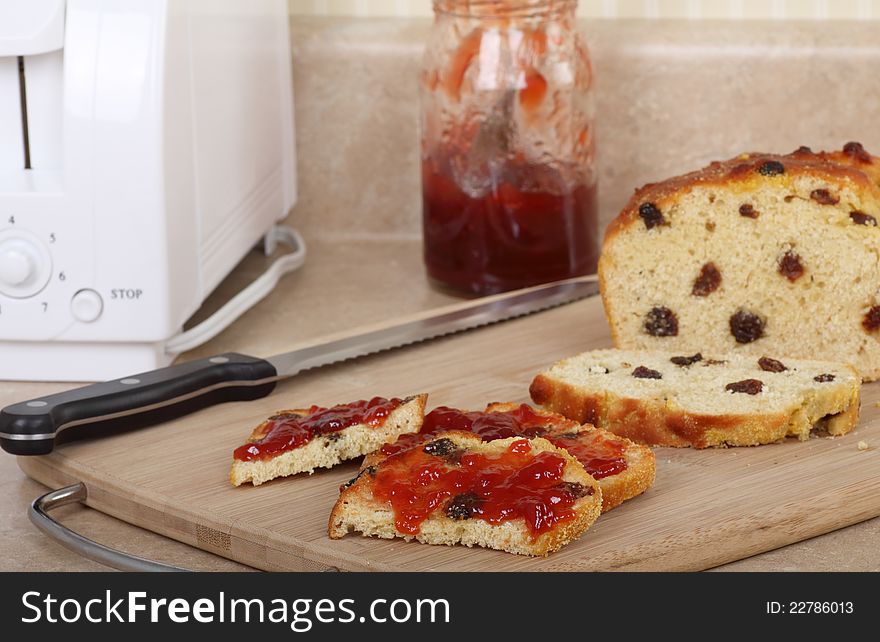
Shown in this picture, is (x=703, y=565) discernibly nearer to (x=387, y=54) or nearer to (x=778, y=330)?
(x=778, y=330)

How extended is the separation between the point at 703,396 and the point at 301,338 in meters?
0.73

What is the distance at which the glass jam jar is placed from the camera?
6.77 feet

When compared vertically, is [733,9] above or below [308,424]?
above

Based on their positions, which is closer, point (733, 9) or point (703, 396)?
point (703, 396)

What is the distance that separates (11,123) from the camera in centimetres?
169

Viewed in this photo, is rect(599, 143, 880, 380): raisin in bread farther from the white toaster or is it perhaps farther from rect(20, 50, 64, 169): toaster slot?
rect(20, 50, 64, 169): toaster slot

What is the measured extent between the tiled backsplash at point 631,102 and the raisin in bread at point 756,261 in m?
0.58

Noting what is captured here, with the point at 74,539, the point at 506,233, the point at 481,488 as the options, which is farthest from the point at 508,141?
the point at 74,539

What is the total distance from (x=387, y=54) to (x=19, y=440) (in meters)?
1.29

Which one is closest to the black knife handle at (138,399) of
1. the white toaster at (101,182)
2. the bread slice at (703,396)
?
the white toaster at (101,182)

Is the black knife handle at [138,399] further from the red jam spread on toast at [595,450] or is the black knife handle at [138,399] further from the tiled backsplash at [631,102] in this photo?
the tiled backsplash at [631,102]

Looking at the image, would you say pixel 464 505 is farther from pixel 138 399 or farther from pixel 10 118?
pixel 10 118

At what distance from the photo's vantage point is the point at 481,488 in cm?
130
